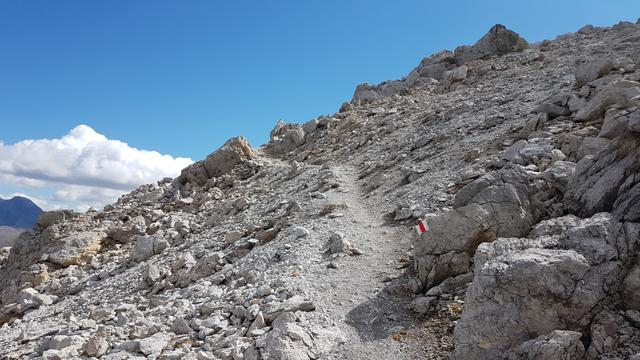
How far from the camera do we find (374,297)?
11867mm

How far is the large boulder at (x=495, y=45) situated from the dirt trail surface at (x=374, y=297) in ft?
142

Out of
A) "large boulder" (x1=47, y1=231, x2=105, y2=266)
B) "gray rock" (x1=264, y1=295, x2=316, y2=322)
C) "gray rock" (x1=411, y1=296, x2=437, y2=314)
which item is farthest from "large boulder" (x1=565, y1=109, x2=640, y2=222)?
"large boulder" (x1=47, y1=231, x2=105, y2=266)

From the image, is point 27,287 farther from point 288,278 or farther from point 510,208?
point 510,208

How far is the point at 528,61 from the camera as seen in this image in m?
42.8

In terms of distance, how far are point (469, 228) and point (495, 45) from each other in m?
48.9

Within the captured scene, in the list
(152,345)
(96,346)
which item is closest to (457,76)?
(152,345)

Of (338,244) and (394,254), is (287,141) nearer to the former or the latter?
(338,244)

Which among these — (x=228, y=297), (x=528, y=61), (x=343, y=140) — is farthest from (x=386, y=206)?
(x=528, y=61)

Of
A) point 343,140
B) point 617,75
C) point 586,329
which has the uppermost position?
point 343,140

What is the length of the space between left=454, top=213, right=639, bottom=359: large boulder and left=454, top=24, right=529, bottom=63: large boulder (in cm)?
5034

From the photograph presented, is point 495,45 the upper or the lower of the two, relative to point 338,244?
upper

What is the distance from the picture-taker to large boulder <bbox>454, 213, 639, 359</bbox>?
306 inches

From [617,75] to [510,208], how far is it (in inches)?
628

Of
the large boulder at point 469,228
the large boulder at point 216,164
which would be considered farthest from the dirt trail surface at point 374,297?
the large boulder at point 216,164
